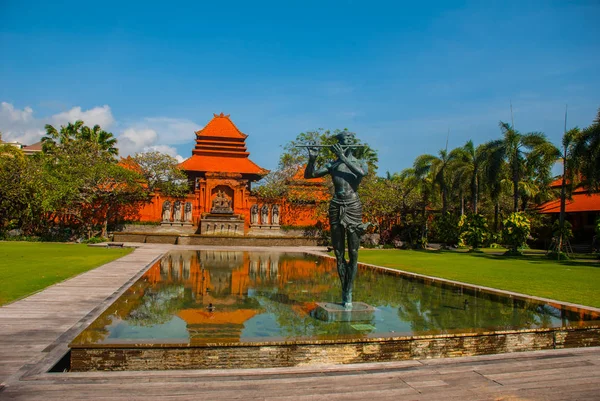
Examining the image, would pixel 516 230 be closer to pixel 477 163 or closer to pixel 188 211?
pixel 477 163

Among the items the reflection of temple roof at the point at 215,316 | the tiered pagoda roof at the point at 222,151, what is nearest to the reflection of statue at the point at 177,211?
the tiered pagoda roof at the point at 222,151

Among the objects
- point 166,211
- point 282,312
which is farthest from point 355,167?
point 166,211

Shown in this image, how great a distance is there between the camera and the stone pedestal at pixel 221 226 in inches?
1310

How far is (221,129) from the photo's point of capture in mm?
43406

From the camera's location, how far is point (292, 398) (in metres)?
3.92

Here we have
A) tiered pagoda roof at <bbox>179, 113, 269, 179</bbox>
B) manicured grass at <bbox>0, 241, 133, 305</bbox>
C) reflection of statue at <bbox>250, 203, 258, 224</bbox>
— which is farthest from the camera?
tiered pagoda roof at <bbox>179, 113, 269, 179</bbox>

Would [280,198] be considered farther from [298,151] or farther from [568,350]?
[568,350]

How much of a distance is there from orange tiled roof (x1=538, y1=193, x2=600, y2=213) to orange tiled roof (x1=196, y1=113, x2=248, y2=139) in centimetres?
2749

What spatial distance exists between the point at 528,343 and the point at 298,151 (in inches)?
1211

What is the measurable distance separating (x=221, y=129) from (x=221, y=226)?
44.0ft

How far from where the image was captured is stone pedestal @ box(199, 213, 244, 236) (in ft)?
109

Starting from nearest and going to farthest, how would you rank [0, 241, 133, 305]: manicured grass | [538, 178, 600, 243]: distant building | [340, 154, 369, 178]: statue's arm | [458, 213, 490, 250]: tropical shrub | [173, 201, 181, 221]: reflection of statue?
[340, 154, 369, 178]: statue's arm, [0, 241, 133, 305]: manicured grass, [458, 213, 490, 250]: tropical shrub, [538, 178, 600, 243]: distant building, [173, 201, 181, 221]: reflection of statue

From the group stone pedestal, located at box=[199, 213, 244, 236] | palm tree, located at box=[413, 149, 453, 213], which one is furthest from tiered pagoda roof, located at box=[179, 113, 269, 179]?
palm tree, located at box=[413, 149, 453, 213]

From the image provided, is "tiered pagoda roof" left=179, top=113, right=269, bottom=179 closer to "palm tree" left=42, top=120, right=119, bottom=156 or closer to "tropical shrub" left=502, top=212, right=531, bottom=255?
"palm tree" left=42, top=120, right=119, bottom=156
